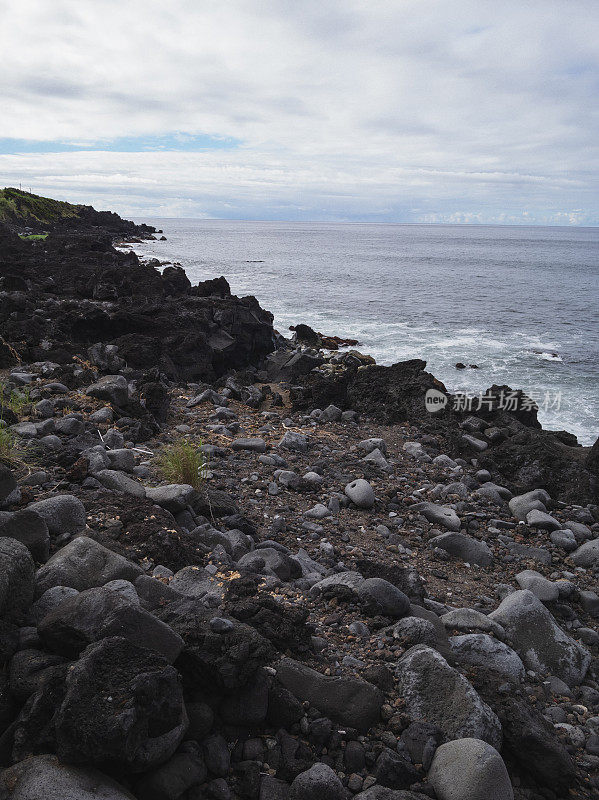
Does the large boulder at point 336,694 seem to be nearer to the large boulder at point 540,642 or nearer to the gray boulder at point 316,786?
the gray boulder at point 316,786

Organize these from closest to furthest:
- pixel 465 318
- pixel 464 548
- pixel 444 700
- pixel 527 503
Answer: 1. pixel 444 700
2. pixel 464 548
3. pixel 527 503
4. pixel 465 318

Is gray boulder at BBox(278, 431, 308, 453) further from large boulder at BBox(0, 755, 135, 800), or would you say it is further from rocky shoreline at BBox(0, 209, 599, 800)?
large boulder at BBox(0, 755, 135, 800)

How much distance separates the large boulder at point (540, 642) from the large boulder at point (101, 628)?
301 centimetres

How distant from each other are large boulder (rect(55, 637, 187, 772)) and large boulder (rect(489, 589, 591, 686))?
120 inches

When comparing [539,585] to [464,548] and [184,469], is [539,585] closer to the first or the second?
[464,548]

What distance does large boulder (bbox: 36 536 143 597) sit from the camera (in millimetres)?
3227

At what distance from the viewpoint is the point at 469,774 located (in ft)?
8.60

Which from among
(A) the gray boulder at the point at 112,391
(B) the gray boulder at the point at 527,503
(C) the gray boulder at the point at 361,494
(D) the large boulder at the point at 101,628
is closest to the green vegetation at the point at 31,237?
(A) the gray boulder at the point at 112,391

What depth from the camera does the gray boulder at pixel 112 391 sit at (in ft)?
28.9

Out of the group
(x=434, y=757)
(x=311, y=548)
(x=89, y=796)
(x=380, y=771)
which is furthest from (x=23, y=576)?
(x=311, y=548)

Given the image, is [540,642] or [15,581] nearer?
[15,581]

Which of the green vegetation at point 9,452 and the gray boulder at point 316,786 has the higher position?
the green vegetation at point 9,452

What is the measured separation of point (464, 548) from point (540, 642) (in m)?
1.80

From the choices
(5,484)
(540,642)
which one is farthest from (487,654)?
(5,484)
